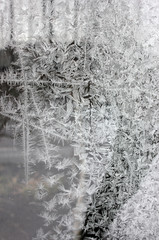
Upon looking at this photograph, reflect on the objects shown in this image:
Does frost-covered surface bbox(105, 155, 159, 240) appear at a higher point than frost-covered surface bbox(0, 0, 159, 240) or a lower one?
lower

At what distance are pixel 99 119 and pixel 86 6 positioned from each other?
413 millimetres

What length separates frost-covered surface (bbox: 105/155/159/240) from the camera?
1.02 metres

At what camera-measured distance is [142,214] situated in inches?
40.6

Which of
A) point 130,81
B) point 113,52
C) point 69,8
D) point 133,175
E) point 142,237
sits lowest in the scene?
point 142,237

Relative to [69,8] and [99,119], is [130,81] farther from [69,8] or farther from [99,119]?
[69,8]

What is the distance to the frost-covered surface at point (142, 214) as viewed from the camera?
102 centimetres

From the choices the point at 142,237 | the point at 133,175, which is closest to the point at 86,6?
the point at 133,175

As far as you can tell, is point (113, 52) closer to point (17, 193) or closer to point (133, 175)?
point (133, 175)

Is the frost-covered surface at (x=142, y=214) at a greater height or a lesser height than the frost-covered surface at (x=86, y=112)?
lesser

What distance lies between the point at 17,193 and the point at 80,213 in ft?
0.80

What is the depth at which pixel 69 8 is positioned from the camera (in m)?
0.98

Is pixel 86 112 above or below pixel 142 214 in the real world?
above

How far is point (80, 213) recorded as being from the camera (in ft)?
3.31

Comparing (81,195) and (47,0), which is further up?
(47,0)
